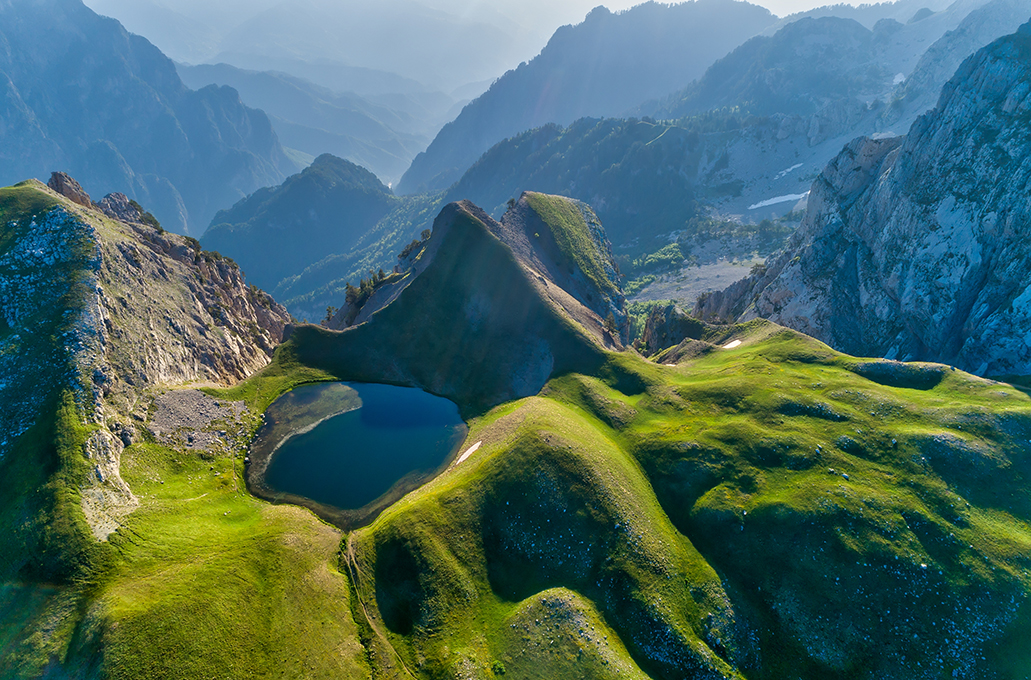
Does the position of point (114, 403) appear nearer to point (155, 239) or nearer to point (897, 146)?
point (155, 239)

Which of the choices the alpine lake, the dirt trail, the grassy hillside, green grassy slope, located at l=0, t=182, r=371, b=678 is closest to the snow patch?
the grassy hillside

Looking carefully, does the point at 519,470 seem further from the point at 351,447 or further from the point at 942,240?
the point at 942,240

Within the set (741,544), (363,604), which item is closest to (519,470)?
(363,604)

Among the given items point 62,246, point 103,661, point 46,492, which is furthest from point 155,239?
point 103,661

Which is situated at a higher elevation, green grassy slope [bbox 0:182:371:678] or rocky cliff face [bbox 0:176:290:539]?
rocky cliff face [bbox 0:176:290:539]

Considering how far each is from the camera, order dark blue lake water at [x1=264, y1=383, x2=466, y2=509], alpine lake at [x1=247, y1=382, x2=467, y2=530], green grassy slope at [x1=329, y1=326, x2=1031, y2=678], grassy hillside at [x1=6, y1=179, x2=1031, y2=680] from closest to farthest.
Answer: grassy hillside at [x1=6, y1=179, x2=1031, y2=680], green grassy slope at [x1=329, y1=326, x2=1031, y2=678], alpine lake at [x1=247, y1=382, x2=467, y2=530], dark blue lake water at [x1=264, y1=383, x2=466, y2=509]

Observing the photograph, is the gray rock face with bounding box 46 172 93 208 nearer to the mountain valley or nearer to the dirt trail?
the mountain valley
